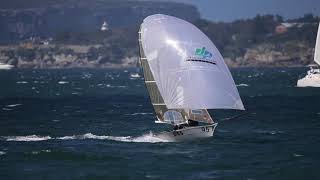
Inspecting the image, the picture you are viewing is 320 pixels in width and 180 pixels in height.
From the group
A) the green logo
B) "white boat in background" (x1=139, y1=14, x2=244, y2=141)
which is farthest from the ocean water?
the green logo

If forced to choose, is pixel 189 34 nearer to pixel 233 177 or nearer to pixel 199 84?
pixel 199 84

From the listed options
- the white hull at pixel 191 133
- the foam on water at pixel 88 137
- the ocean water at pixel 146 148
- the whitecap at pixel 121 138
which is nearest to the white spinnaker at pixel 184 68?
the white hull at pixel 191 133

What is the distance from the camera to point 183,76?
5166cm

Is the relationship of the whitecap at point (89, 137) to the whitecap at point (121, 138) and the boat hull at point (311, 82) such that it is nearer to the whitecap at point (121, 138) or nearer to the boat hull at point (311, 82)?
the whitecap at point (121, 138)

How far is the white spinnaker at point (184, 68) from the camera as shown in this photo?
5125cm

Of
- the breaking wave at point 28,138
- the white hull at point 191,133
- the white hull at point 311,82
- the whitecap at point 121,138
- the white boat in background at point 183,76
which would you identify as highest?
the white boat in background at point 183,76

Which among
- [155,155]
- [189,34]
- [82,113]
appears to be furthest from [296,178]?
[82,113]

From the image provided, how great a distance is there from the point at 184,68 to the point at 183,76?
49cm

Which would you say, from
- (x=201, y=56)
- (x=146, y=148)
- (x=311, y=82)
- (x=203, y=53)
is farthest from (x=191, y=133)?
(x=311, y=82)

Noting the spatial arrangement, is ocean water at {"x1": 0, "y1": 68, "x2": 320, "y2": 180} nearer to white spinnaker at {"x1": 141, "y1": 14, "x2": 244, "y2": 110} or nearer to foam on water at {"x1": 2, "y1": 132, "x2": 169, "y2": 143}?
foam on water at {"x1": 2, "y1": 132, "x2": 169, "y2": 143}

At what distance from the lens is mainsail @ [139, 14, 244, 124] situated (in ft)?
168

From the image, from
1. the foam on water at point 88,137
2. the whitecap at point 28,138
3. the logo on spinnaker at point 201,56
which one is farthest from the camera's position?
Result: the whitecap at point 28,138

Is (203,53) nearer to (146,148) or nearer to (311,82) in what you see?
(146,148)

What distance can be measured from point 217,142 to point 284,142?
4.48 meters
